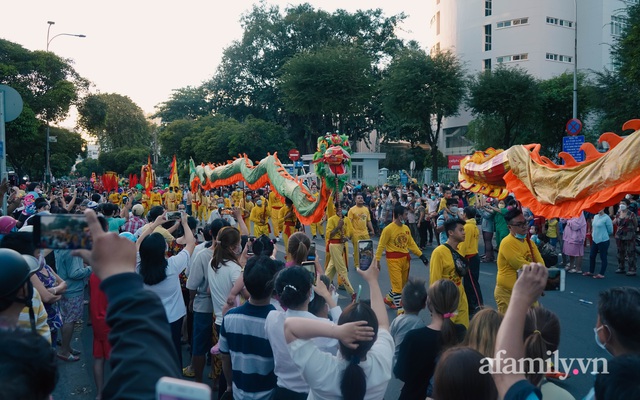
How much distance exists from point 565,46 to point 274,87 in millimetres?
24913

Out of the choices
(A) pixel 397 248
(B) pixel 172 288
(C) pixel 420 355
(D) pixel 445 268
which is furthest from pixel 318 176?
(C) pixel 420 355

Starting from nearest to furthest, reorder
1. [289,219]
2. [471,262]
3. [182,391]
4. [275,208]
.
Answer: [182,391] → [471,262] → [289,219] → [275,208]

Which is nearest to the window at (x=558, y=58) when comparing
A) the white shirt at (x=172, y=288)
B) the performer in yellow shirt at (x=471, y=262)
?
the performer in yellow shirt at (x=471, y=262)

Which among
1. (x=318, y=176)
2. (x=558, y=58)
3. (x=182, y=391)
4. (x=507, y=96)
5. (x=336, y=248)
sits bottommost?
(x=336, y=248)

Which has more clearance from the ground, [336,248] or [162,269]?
[162,269]

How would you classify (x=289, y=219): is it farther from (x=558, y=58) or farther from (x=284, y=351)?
(x=558, y=58)

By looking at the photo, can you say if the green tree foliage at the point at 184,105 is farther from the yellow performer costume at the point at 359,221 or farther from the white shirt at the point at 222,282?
the white shirt at the point at 222,282

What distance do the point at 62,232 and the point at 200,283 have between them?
364 cm

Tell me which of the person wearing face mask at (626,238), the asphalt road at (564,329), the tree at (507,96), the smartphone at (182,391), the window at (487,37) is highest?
the window at (487,37)

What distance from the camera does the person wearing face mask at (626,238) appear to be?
1160 centimetres

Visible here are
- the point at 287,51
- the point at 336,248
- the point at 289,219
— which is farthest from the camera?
the point at 287,51

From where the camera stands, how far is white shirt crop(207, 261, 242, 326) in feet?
15.9

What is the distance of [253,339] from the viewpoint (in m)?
3.59

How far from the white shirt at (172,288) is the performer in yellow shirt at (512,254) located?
3.28 metres
